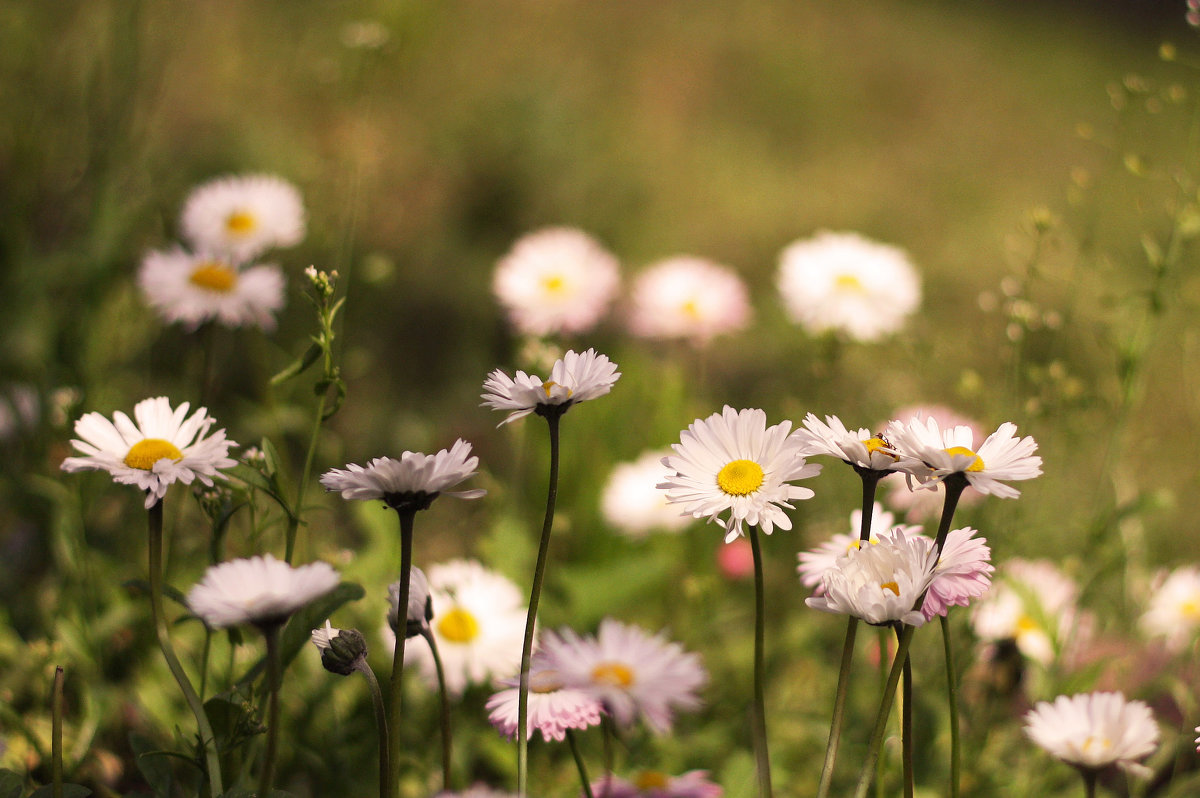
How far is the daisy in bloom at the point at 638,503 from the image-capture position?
4.97 feet

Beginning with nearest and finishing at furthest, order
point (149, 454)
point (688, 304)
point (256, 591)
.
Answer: point (256, 591) → point (149, 454) → point (688, 304)

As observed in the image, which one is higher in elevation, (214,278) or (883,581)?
(214,278)

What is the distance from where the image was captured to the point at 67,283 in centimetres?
167

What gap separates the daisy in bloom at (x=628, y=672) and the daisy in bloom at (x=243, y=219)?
0.75m

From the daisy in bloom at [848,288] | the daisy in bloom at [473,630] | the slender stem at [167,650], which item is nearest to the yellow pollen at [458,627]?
the daisy in bloom at [473,630]

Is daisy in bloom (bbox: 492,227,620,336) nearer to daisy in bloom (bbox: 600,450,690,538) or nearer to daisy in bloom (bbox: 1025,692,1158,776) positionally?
daisy in bloom (bbox: 600,450,690,538)

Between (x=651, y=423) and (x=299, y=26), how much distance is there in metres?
1.89

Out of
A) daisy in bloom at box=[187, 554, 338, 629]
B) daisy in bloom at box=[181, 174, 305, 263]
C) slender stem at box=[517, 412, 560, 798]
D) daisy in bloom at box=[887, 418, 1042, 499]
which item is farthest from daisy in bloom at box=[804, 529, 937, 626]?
daisy in bloom at box=[181, 174, 305, 263]

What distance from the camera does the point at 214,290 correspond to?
1.17 meters

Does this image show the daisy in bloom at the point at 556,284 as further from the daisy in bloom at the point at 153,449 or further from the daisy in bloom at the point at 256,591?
Result: the daisy in bloom at the point at 256,591

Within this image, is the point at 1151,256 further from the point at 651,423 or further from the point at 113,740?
the point at 113,740

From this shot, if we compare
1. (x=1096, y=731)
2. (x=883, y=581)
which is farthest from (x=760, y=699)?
(x=1096, y=731)

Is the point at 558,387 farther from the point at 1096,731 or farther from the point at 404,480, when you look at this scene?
the point at 1096,731

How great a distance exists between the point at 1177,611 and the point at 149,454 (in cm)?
133
